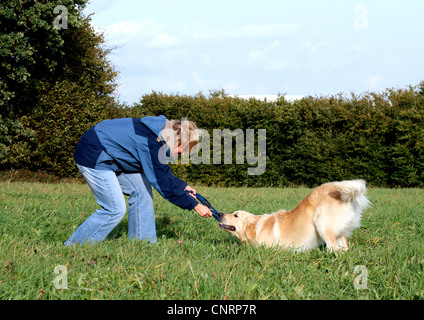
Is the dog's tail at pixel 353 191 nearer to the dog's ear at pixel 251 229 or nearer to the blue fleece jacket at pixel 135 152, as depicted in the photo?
the dog's ear at pixel 251 229

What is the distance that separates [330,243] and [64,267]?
2.80 meters

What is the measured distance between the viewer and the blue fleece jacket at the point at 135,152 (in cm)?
452

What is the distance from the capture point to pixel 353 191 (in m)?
4.50

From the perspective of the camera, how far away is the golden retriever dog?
463cm

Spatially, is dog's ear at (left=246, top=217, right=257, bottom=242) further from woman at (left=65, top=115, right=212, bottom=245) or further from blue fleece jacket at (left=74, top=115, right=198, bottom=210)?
blue fleece jacket at (left=74, top=115, right=198, bottom=210)

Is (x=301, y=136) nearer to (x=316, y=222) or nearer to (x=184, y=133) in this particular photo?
(x=316, y=222)

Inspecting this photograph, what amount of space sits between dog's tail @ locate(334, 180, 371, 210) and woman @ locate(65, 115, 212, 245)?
148 cm

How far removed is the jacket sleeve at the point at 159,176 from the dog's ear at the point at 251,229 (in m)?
0.97

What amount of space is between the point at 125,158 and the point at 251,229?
5.83ft

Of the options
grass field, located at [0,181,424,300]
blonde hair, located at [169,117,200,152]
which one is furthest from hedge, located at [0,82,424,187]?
blonde hair, located at [169,117,200,152]

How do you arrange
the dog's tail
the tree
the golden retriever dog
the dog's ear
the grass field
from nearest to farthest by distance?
the grass field
the dog's tail
the golden retriever dog
the dog's ear
the tree

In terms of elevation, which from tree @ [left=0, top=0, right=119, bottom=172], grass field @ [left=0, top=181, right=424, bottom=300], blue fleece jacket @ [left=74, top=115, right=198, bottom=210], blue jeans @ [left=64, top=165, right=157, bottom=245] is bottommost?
grass field @ [left=0, top=181, right=424, bottom=300]

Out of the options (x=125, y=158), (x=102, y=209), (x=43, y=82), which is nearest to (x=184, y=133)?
(x=125, y=158)

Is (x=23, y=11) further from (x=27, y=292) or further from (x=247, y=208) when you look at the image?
(x=27, y=292)
